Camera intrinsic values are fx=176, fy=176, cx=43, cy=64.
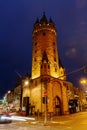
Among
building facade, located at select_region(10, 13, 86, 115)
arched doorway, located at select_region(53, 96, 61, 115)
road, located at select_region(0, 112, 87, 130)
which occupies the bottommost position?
road, located at select_region(0, 112, 87, 130)

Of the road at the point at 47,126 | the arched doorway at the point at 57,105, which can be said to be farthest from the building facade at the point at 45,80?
the road at the point at 47,126

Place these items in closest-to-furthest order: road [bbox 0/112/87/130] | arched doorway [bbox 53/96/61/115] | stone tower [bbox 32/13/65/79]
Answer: road [bbox 0/112/87/130], arched doorway [bbox 53/96/61/115], stone tower [bbox 32/13/65/79]

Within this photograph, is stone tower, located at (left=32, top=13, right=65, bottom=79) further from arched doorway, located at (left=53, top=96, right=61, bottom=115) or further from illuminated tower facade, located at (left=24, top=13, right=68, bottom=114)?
arched doorway, located at (left=53, top=96, right=61, bottom=115)

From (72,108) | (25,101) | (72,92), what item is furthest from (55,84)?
(72,92)

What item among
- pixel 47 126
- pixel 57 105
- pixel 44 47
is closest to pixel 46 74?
pixel 57 105

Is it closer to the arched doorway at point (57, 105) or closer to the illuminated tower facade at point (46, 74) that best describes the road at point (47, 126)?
the illuminated tower facade at point (46, 74)

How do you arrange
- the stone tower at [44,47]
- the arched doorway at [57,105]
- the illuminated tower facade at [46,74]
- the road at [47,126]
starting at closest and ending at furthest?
the road at [47,126], the illuminated tower facade at [46,74], the arched doorway at [57,105], the stone tower at [44,47]

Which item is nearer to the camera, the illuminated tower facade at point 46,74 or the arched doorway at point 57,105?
the illuminated tower facade at point 46,74

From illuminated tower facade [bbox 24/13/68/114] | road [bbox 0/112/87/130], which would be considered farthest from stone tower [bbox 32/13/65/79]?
road [bbox 0/112/87/130]

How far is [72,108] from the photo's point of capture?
57.6 m

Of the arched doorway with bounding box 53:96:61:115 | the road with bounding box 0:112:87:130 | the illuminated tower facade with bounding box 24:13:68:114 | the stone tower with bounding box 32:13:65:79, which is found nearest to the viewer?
the road with bounding box 0:112:87:130

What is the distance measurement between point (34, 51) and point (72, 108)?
2250cm

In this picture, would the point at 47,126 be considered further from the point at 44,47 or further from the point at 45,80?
the point at 44,47

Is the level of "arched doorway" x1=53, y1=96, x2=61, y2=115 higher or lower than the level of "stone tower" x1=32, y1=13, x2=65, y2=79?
lower
